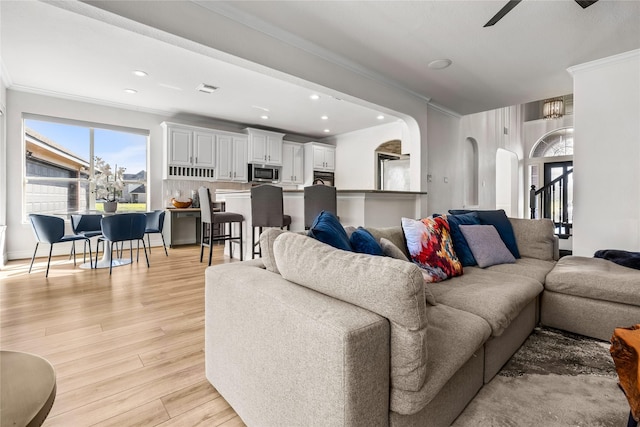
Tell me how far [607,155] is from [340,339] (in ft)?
14.0

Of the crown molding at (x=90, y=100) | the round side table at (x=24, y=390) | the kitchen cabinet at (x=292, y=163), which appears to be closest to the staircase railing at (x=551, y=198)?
the kitchen cabinet at (x=292, y=163)

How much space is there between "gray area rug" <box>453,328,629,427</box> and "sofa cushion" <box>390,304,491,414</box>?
353mm

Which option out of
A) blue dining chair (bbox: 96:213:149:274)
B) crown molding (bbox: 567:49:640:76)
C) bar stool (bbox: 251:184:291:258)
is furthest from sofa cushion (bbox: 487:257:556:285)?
blue dining chair (bbox: 96:213:149:274)

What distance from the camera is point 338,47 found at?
10.5 ft

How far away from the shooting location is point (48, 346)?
1970 millimetres

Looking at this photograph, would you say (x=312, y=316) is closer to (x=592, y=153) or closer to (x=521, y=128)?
(x=592, y=153)

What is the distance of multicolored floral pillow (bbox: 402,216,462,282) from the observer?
79.2 inches

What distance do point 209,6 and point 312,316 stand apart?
103 inches

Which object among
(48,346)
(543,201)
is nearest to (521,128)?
(543,201)

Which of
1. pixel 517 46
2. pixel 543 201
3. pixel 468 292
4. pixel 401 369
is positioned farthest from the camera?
pixel 543 201

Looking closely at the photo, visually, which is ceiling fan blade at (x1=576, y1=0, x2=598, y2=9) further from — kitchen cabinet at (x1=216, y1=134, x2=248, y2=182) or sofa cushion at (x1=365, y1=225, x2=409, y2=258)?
kitchen cabinet at (x1=216, y1=134, x2=248, y2=182)

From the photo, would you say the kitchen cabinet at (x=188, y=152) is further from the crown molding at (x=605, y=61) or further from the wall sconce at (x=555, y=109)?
the wall sconce at (x=555, y=109)

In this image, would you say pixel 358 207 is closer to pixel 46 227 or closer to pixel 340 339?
pixel 340 339

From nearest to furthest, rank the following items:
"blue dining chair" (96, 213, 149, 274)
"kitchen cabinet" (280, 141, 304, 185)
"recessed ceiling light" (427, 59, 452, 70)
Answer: "recessed ceiling light" (427, 59, 452, 70), "blue dining chair" (96, 213, 149, 274), "kitchen cabinet" (280, 141, 304, 185)
